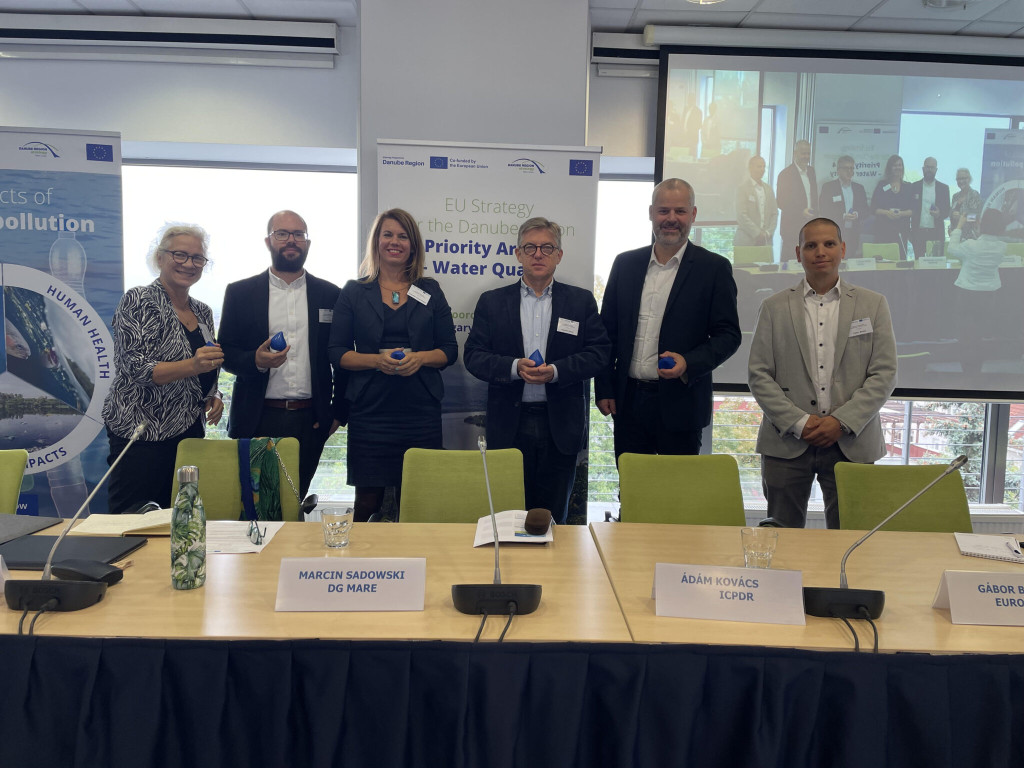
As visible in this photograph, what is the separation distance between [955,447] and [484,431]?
348cm

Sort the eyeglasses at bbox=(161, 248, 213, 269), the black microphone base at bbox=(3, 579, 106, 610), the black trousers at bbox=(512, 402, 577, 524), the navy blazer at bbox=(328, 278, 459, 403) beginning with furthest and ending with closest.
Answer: the black trousers at bbox=(512, 402, 577, 524)
the navy blazer at bbox=(328, 278, 459, 403)
the eyeglasses at bbox=(161, 248, 213, 269)
the black microphone base at bbox=(3, 579, 106, 610)

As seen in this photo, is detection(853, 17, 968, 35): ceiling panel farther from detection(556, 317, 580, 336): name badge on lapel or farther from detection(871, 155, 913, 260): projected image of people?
detection(556, 317, 580, 336): name badge on lapel

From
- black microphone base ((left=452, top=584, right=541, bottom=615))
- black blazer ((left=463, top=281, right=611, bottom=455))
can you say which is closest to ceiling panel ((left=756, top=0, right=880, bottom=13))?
black blazer ((left=463, top=281, right=611, bottom=455))

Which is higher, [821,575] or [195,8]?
[195,8]

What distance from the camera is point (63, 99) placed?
4695 mm

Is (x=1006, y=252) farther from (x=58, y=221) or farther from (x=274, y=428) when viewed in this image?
(x=58, y=221)

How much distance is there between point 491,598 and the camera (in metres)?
1.54

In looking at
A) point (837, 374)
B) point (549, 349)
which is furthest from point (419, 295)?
point (837, 374)

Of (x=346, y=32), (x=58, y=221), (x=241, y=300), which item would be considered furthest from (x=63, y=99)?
(x=241, y=300)

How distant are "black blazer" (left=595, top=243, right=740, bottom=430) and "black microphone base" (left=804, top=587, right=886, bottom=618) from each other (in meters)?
1.72

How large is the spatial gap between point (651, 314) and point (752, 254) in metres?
1.63

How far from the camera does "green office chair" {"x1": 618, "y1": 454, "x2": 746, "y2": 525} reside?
2.60 metres

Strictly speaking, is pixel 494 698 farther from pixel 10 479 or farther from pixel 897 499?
pixel 10 479

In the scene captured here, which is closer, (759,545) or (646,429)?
(759,545)
